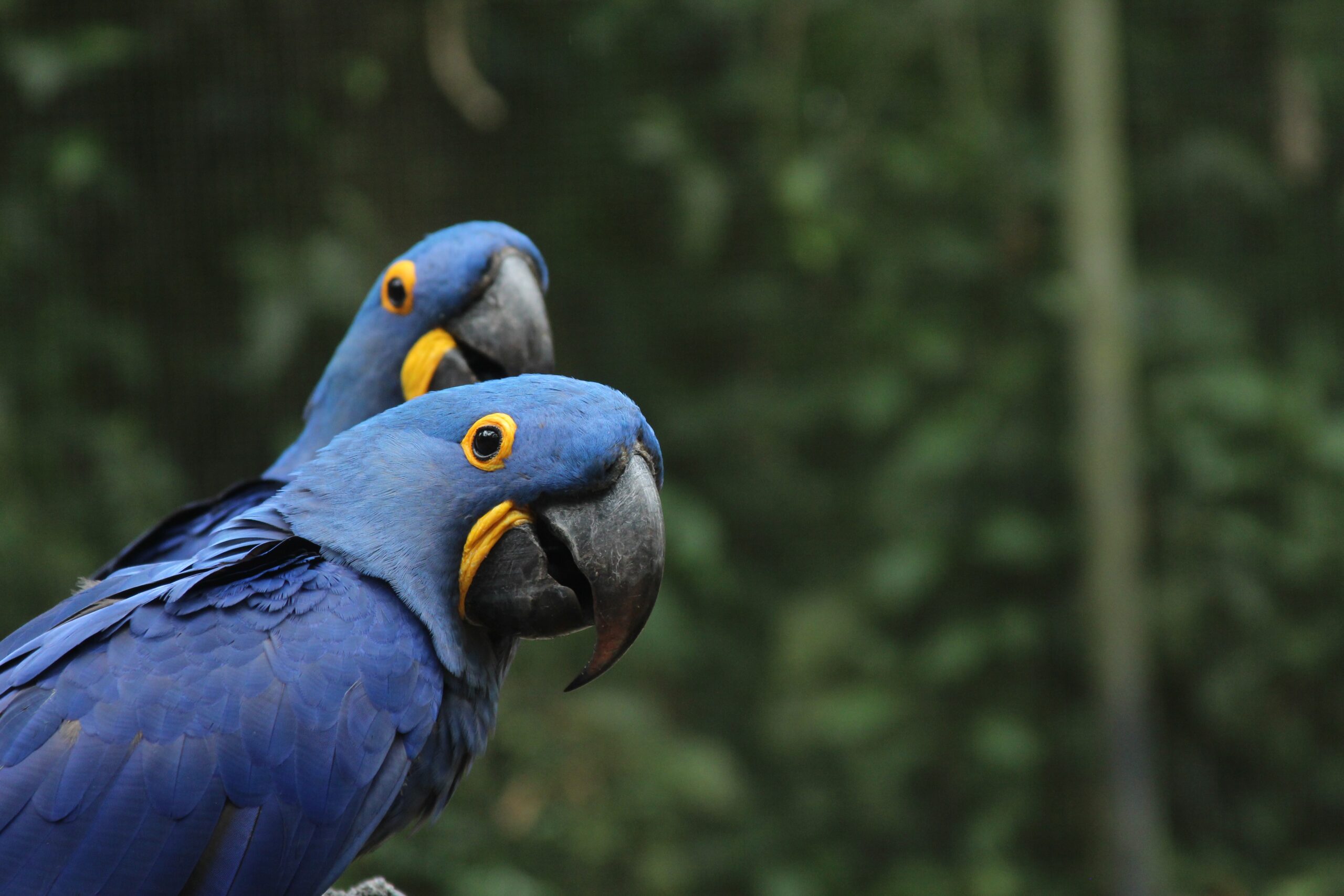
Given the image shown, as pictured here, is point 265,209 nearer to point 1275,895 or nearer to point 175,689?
point 175,689

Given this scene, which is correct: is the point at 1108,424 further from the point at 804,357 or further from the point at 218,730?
the point at 218,730

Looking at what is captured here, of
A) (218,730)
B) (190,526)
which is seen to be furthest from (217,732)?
(190,526)

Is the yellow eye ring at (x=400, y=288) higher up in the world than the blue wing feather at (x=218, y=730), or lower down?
higher up

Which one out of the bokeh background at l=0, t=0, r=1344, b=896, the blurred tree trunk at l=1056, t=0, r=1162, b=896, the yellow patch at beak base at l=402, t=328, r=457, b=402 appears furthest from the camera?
the bokeh background at l=0, t=0, r=1344, b=896

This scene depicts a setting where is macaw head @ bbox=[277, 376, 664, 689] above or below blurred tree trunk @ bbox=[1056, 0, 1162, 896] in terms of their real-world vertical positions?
above

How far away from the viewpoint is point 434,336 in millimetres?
1264

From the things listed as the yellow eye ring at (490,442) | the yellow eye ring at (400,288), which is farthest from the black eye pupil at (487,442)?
the yellow eye ring at (400,288)

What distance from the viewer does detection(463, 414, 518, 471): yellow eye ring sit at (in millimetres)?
847

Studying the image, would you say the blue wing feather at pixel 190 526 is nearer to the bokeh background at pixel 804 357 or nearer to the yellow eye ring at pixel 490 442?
the yellow eye ring at pixel 490 442

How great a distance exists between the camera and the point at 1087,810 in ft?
7.06

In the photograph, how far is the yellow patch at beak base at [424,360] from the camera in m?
1.25

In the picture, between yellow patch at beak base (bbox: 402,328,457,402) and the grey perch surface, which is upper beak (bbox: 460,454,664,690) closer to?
the grey perch surface

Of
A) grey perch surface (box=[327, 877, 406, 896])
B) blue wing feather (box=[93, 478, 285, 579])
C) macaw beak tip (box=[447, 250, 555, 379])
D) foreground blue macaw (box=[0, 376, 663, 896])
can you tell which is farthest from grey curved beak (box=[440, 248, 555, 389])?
grey perch surface (box=[327, 877, 406, 896])

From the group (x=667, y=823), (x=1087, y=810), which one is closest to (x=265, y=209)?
(x=667, y=823)
